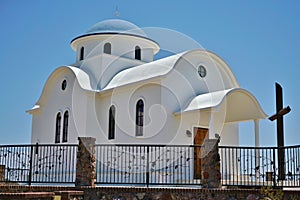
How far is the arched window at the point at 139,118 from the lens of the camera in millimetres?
16797

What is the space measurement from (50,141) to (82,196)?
338 inches

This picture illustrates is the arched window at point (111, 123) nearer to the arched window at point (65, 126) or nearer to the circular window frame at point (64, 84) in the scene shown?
the arched window at point (65, 126)

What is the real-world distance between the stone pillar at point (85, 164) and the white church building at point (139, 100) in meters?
4.19

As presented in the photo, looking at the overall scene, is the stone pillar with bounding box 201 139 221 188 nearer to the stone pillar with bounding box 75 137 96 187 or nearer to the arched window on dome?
the stone pillar with bounding box 75 137 96 187

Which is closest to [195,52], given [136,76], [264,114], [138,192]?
[136,76]

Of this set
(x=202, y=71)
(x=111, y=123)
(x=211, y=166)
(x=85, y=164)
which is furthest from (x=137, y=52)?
(x=211, y=166)

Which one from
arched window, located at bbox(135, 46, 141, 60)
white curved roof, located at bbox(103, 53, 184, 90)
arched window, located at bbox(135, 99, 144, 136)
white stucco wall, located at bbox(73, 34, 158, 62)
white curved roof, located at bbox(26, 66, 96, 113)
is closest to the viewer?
arched window, located at bbox(135, 99, 144, 136)

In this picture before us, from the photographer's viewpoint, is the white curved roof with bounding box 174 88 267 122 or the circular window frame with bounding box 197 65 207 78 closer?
the white curved roof with bounding box 174 88 267 122

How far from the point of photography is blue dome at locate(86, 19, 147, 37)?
2231cm

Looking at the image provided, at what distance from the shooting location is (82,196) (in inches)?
464

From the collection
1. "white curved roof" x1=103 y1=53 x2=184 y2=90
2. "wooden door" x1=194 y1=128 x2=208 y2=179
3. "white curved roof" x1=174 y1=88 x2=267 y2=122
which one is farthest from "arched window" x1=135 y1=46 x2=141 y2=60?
"wooden door" x1=194 y1=128 x2=208 y2=179

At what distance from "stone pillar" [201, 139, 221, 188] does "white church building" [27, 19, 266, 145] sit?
11.6 ft

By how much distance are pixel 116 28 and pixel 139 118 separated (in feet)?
23.9

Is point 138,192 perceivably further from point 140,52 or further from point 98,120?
point 140,52
